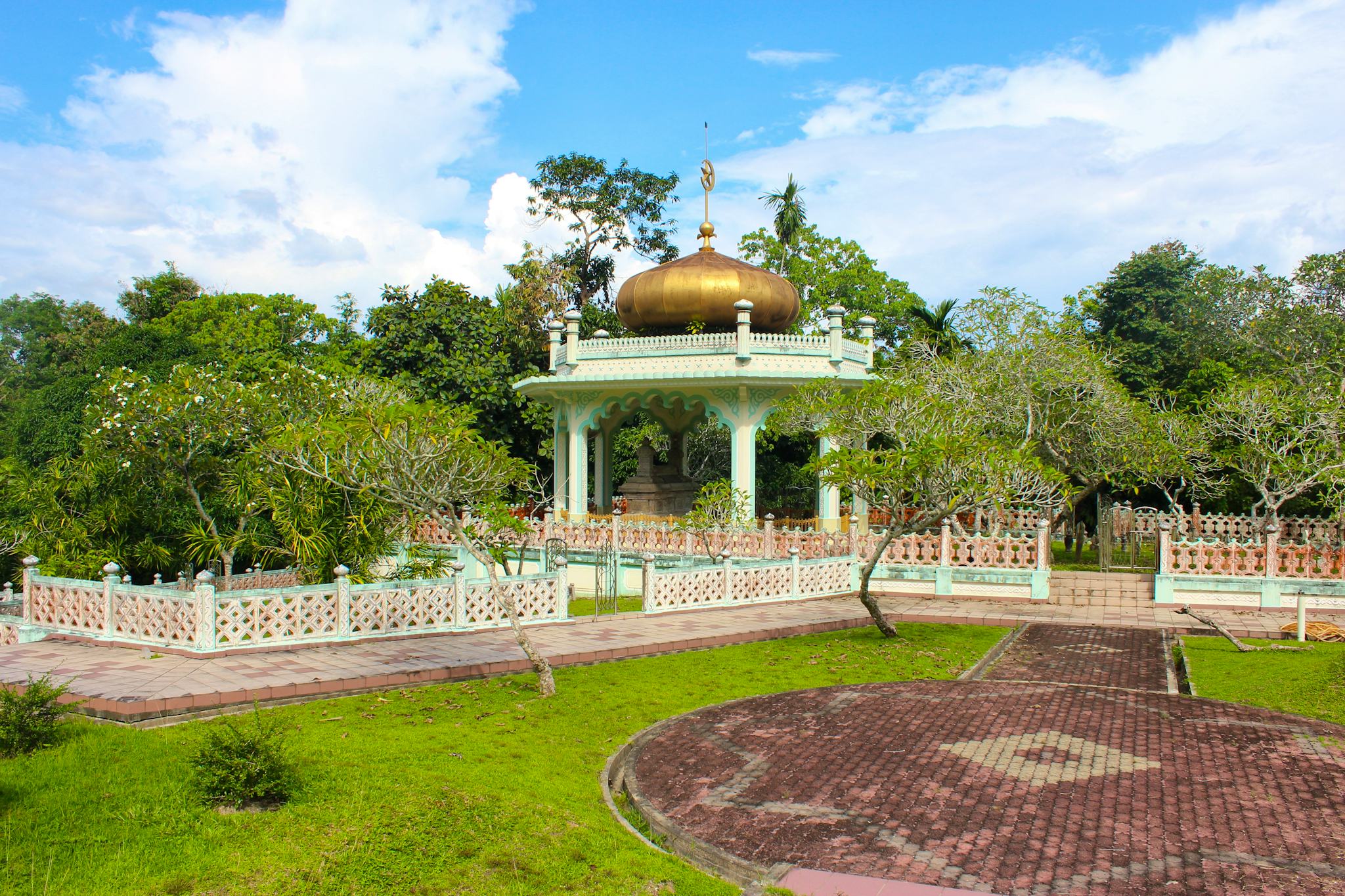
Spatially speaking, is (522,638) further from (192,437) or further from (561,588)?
(192,437)

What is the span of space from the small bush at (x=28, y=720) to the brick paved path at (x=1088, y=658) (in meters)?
9.08

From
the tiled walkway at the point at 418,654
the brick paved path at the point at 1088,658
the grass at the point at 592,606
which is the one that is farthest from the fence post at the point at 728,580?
the brick paved path at the point at 1088,658

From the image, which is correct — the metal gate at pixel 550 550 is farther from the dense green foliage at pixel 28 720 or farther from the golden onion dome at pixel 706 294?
the dense green foliage at pixel 28 720

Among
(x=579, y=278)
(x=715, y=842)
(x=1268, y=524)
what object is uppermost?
(x=579, y=278)

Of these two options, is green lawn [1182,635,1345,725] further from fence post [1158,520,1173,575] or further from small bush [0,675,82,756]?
small bush [0,675,82,756]

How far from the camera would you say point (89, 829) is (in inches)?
223

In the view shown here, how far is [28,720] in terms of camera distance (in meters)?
7.19

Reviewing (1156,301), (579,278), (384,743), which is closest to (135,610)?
(384,743)

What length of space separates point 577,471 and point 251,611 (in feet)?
42.2

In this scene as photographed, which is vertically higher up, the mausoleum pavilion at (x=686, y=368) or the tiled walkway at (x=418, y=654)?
the mausoleum pavilion at (x=686, y=368)

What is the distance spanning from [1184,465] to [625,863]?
66.9 feet

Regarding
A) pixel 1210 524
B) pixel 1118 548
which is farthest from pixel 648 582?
pixel 1210 524

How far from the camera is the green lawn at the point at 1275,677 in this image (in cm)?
967

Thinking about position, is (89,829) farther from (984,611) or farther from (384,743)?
(984,611)
